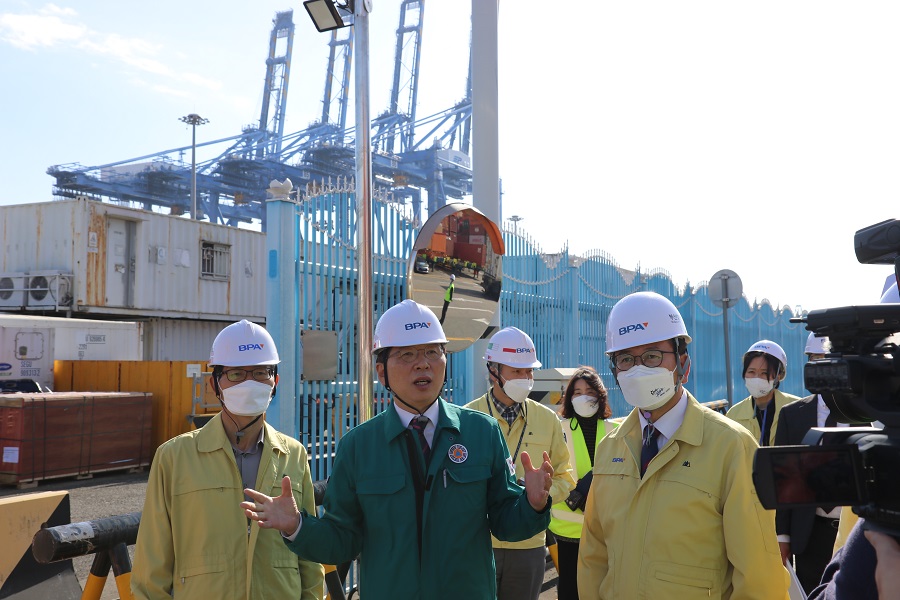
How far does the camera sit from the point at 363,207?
4.70 m

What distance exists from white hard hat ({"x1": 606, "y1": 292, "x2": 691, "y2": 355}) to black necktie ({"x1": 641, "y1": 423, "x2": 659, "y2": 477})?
34 cm

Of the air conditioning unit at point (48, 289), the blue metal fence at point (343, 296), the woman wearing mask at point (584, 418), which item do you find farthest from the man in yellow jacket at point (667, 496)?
the air conditioning unit at point (48, 289)

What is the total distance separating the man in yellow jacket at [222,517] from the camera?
120 inches

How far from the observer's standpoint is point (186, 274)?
75.0 ft

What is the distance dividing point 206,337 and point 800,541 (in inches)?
883

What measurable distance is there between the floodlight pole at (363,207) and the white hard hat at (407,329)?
4.25 feet

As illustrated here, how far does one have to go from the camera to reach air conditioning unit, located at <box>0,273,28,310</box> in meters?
21.2

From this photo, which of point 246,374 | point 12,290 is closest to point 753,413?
point 246,374

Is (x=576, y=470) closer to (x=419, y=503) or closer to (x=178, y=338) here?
(x=419, y=503)

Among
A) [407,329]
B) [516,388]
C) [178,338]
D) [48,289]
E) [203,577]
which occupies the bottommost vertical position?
[203,577]

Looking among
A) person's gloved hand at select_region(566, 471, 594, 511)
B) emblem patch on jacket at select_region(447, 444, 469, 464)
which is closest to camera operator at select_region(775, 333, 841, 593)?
person's gloved hand at select_region(566, 471, 594, 511)

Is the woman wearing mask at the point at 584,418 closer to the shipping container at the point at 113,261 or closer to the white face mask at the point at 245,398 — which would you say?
the white face mask at the point at 245,398

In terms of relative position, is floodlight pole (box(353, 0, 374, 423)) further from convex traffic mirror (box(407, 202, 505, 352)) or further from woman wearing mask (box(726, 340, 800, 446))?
woman wearing mask (box(726, 340, 800, 446))

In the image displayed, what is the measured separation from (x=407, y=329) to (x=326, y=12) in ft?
8.63
